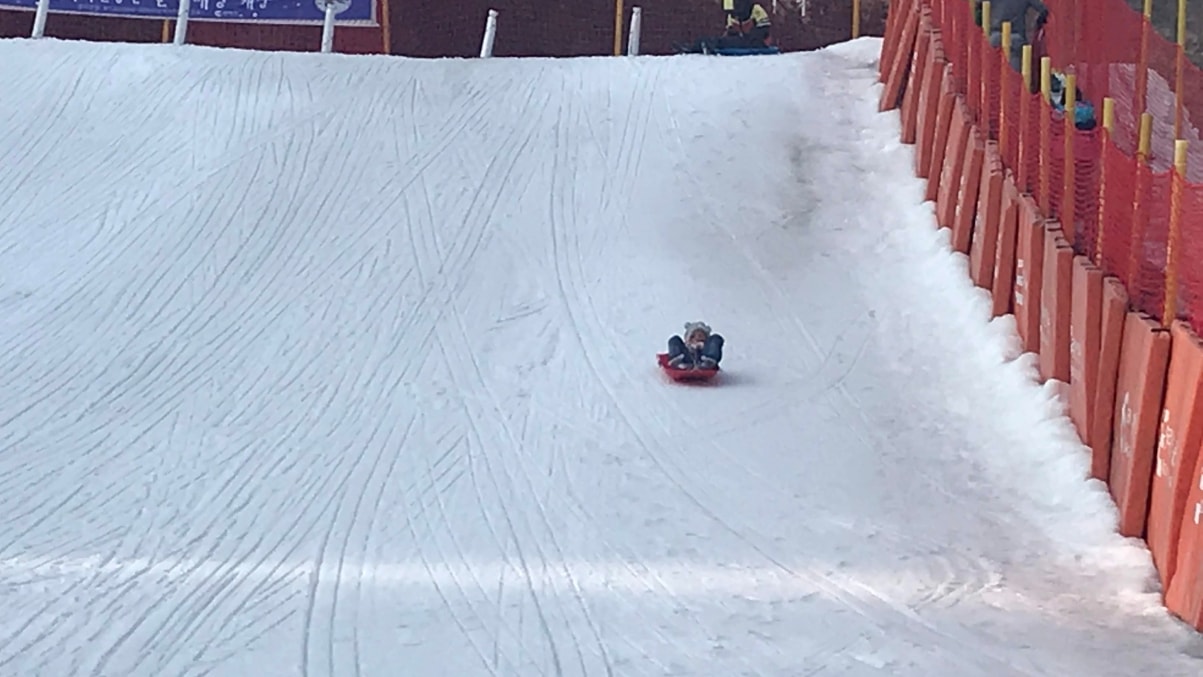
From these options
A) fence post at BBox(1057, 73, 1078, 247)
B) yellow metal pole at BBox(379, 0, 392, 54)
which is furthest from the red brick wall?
fence post at BBox(1057, 73, 1078, 247)

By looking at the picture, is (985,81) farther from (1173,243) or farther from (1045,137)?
(1173,243)

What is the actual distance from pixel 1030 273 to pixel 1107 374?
1800 mm

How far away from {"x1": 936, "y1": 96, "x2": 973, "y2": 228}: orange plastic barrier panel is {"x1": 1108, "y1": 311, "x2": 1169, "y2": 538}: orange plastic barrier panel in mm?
4263

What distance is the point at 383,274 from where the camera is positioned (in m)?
12.2

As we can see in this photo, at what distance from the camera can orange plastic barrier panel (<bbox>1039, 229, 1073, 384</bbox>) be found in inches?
360

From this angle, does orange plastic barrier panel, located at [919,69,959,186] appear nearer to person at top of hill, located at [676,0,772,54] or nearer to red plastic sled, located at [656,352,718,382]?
red plastic sled, located at [656,352,718,382]

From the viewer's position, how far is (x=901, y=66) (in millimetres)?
14938

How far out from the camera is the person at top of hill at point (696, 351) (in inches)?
401

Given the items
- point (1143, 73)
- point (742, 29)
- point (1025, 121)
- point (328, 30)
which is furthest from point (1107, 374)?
point (328, 30)

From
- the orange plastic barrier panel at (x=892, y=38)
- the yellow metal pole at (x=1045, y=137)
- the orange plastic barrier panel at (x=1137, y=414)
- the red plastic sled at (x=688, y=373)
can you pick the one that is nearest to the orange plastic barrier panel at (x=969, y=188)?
the yellow metal pole at (x=1045, y=137)

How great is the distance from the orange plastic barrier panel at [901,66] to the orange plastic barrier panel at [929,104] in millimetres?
988

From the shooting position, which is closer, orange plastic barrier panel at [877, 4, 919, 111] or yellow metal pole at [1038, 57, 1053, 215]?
yellow metal pole at [1038, 57, 1053, 215]

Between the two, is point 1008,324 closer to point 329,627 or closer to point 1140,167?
point 1140,167

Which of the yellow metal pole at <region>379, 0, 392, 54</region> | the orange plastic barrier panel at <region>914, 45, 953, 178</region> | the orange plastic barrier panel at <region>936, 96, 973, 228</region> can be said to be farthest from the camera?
the yellow metal pole at <region>379, 0, 392, 54</region>
